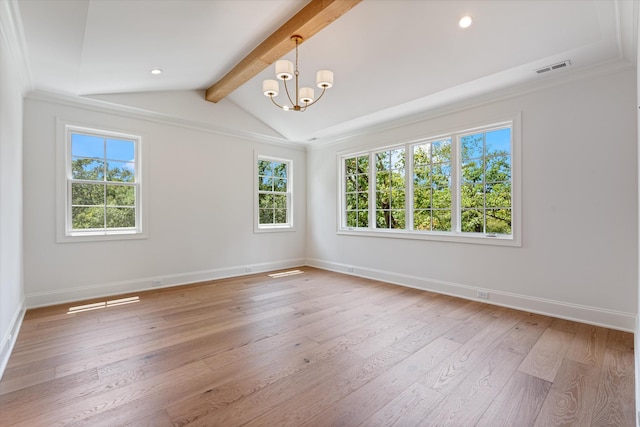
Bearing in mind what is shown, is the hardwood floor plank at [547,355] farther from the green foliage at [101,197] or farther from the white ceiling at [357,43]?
the green foliage at [101,197]

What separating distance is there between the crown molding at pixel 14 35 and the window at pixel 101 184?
3.72 ft

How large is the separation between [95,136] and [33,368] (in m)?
3.18

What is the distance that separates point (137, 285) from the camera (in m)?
4.57

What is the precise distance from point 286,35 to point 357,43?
84 cm

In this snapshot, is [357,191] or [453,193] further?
[357,191]

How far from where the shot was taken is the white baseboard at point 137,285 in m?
3.87

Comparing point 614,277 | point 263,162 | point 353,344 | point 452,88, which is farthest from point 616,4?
point 263,162

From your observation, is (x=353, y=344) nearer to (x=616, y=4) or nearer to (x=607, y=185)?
(x=607, y=185)

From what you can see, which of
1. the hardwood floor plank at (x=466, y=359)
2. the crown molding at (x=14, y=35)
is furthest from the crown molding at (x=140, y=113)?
the hardwood floor plank at (x=466, y=359)

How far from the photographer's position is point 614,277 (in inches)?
122

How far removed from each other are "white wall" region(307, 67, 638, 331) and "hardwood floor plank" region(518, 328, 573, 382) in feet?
2.13

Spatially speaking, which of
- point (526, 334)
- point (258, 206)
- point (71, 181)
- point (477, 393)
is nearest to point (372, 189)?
point (258, 206)

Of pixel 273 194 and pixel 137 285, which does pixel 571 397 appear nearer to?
pixel 137 285

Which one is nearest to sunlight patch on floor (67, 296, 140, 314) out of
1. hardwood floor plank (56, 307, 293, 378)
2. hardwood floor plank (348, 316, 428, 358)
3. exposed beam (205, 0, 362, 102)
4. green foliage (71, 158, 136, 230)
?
green foliage (71, 158, 136, 230)
